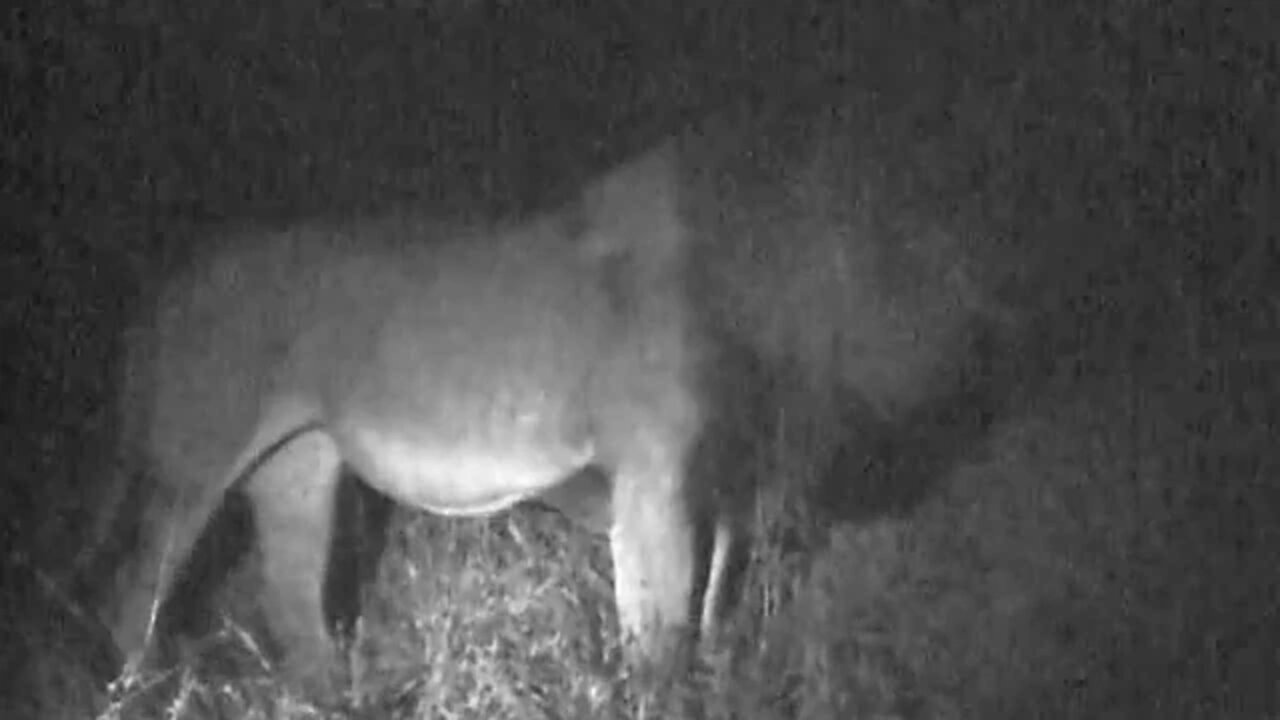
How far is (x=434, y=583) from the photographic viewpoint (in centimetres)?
152

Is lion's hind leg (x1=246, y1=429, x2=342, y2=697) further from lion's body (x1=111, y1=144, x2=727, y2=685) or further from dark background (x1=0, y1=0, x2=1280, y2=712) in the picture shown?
dark background (x1=0, y1=0, x2=1280, y2=712)

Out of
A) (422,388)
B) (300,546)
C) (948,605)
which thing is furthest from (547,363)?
(948,605)

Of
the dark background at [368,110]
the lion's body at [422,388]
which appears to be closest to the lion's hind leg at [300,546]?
the lion's body at [422,388]

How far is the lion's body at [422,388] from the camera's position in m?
1.48

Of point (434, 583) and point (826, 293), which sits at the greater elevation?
point (826, 293)

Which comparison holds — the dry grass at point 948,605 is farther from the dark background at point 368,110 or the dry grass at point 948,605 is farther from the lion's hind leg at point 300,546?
the dark background at point 368,110

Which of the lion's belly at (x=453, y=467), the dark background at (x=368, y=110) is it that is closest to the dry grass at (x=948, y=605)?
the lion's belly at (x=453, y=467)

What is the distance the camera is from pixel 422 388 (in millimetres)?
1512

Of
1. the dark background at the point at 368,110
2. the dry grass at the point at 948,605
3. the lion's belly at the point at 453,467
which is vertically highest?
the dark background at the point at 368,110

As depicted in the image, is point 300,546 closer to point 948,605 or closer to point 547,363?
point 547,363

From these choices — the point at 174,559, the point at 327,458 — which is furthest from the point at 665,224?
the point at 174,559

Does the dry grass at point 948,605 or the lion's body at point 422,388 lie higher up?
the lion's body at point 422,388

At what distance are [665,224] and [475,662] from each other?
0.29 m

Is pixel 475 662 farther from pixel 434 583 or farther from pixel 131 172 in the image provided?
pixel 131 172
